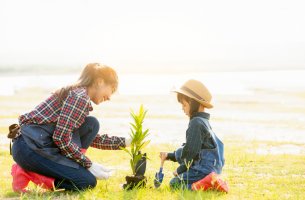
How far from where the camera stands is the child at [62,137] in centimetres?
600

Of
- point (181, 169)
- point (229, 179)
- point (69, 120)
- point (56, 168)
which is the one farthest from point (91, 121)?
point (229, 179)

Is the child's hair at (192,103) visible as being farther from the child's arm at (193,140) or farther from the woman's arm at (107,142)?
the woman's arm at (107,142)

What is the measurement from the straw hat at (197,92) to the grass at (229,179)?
103 centimetres

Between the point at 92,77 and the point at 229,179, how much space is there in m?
2.45

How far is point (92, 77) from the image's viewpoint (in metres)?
6.21

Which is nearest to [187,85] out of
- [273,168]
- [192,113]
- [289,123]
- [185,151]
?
[192,113]

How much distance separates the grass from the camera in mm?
5984

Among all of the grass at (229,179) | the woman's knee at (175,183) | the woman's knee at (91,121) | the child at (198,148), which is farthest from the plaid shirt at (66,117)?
the child at (198,148)

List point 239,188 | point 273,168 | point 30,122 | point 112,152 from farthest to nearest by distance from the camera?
point 112,152
point 273,168
point 239,188
point 30,122

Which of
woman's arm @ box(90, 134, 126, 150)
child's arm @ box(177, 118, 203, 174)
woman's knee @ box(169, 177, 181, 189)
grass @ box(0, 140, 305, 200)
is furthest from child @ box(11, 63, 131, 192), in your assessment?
child's arm @ box(177, 118, 203, 174)

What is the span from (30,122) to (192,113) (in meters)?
1.82

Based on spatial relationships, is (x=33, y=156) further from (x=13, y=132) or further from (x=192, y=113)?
(x=192, y=113)

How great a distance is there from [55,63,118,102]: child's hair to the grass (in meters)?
1.09

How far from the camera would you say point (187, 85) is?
6504 millimetres
